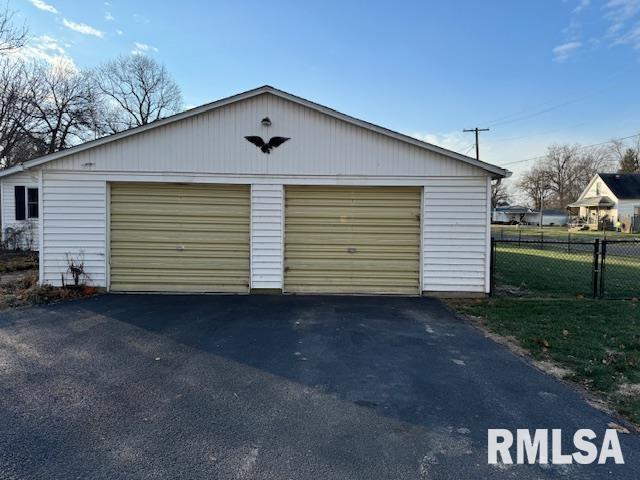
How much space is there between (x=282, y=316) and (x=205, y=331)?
4.63 ft

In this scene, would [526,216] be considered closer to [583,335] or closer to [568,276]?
[568,276]

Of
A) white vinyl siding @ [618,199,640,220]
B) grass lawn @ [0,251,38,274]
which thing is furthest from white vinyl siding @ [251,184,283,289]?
white vinyl siding @ [618,199,640,220]

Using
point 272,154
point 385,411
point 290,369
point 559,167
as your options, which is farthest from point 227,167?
point 559,167

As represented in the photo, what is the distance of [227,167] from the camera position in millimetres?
8508

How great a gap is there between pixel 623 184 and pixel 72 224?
→ 2155 inches

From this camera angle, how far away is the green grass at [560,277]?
884 centimetres

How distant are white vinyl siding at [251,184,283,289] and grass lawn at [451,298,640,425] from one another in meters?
3.89

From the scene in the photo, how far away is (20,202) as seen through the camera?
48.5 feet

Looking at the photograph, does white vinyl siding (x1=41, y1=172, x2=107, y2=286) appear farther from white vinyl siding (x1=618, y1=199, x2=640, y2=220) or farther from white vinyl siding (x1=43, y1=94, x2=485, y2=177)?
white vinyl siding (x1=618, y1=199, x2=640, y2=220)

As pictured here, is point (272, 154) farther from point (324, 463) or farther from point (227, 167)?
point (324, 463)
